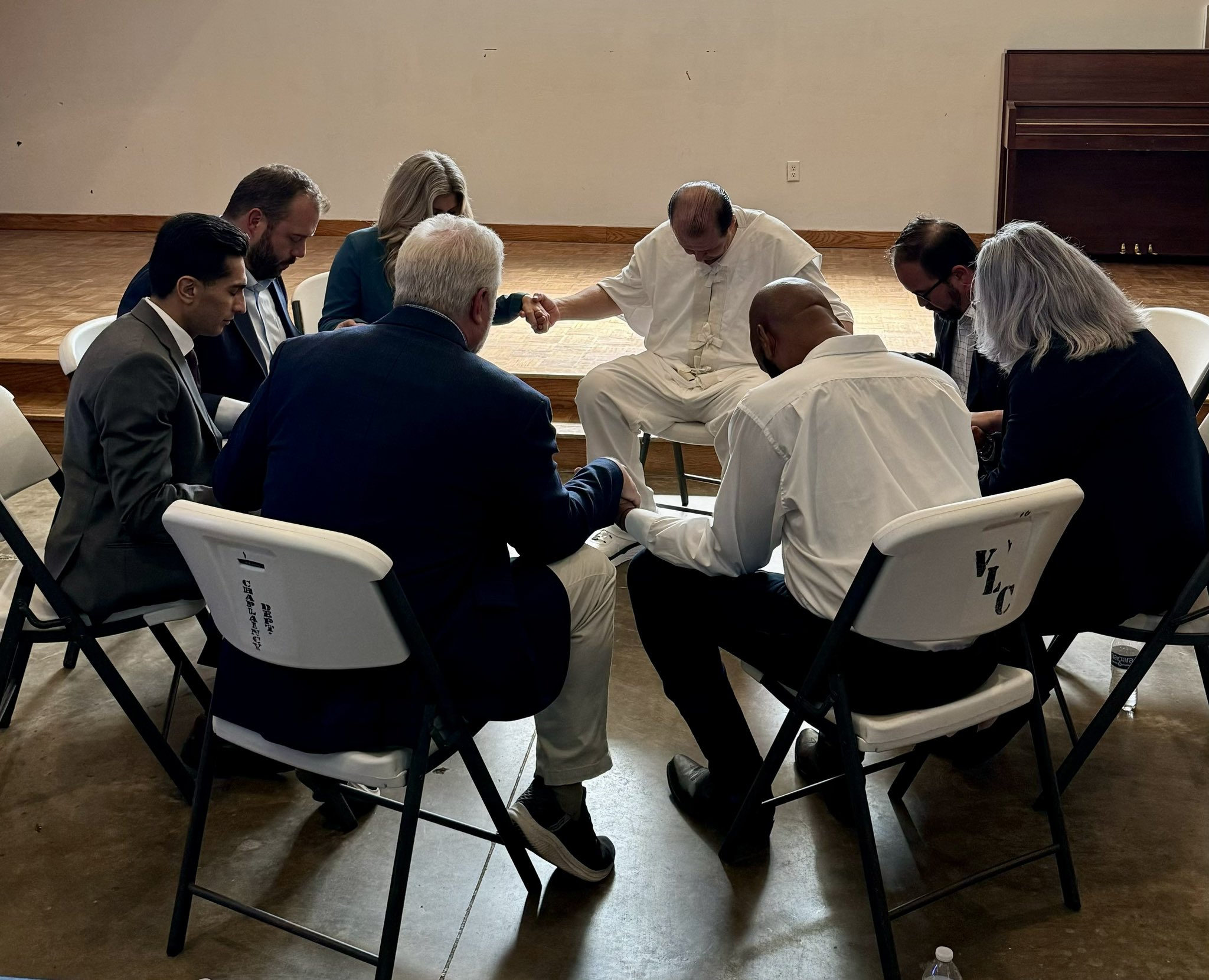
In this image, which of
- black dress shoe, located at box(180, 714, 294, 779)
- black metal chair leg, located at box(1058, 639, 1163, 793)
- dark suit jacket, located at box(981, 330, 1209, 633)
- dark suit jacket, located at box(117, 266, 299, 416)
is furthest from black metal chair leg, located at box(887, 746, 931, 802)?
dark suit jacket, located at box(117, 266, 299, 416)

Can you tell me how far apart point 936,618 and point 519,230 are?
649 centimetres

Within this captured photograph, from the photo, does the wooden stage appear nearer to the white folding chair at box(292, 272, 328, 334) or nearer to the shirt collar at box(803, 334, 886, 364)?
the white folding chair at box(292, 272, 328, 334)

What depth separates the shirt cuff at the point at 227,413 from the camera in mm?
2988

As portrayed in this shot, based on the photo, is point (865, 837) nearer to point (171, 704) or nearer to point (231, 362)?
point (171, 704)

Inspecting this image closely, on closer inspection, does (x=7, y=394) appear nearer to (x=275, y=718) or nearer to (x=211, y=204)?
(x=275, y=718)

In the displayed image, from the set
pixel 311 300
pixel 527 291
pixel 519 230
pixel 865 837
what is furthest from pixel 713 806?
pixel 519 230

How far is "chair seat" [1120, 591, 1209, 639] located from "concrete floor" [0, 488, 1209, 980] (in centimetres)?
38

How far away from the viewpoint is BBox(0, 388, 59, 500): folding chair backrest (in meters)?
2.58

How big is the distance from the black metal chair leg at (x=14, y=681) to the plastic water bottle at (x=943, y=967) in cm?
187

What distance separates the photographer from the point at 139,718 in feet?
7.77

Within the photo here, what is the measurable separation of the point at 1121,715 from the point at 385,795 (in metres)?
1.72

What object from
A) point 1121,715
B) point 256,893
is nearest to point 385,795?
point 256,893

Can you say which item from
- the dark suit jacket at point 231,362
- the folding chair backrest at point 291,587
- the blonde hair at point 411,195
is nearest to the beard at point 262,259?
the dark suit jacket at point 231,362

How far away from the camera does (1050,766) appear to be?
210cm
